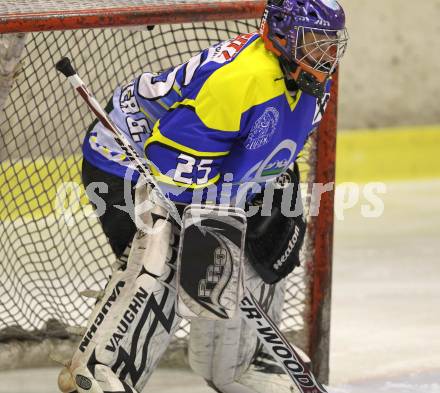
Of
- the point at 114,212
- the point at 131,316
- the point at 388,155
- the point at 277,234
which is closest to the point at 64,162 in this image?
the point at 114,212

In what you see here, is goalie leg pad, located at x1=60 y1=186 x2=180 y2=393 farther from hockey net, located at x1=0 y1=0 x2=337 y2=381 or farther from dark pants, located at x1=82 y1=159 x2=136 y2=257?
hockey net, located at x1=0 y1=0 x2=337 y2=381

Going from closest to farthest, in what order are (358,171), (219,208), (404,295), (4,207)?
(219,208) → (4,207) → (404,295) → (358,171)

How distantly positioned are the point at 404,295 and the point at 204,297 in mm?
1738

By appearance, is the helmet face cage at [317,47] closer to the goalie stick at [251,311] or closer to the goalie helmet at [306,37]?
the goalie helmet at [306,37]

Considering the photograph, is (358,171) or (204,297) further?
(358,171)

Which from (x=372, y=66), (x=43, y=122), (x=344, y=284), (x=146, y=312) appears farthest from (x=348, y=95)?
(x=146, y=312)

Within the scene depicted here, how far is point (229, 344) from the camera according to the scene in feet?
9.41

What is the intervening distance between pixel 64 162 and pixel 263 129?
1.34m

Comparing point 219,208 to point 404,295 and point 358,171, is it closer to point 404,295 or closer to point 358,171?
point 404,295

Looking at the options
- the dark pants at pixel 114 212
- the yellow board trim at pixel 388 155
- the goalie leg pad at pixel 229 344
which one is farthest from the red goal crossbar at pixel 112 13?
the yellow board trim at pixel 388 155

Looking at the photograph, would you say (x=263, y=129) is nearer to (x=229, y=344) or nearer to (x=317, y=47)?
(x=317, y=47)

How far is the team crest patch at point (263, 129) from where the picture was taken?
2521 millimetres

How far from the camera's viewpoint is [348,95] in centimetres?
588

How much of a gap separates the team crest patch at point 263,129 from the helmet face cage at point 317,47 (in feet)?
0.40
